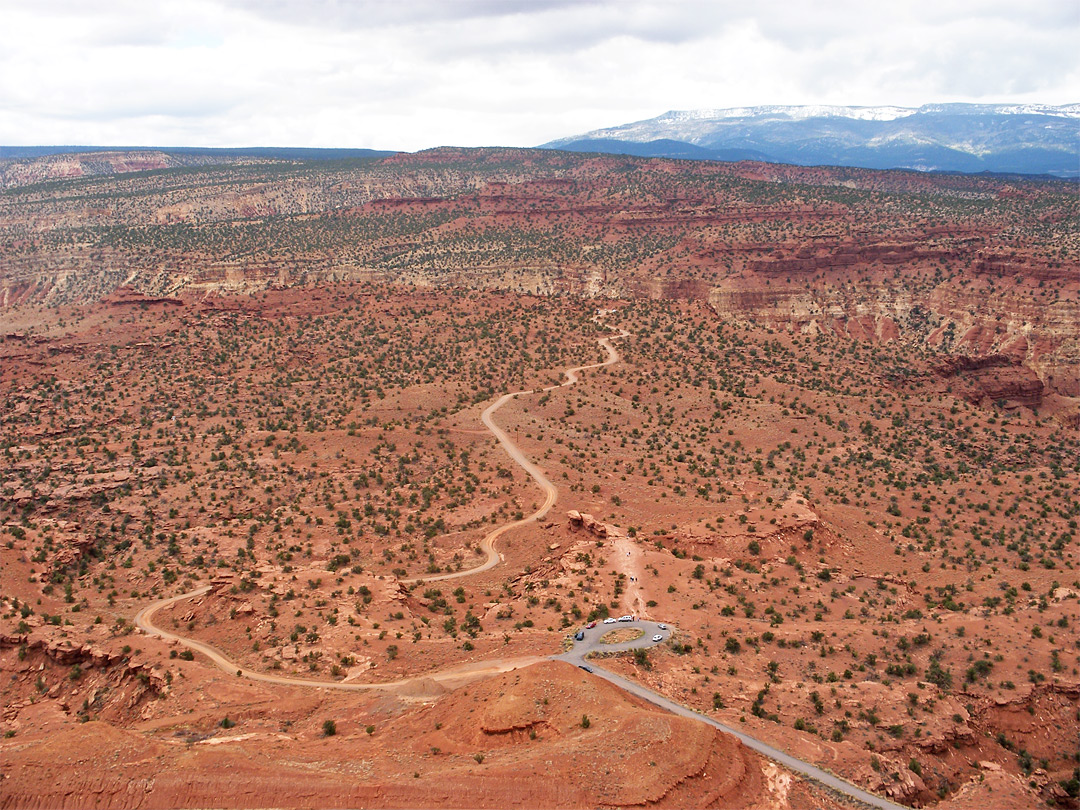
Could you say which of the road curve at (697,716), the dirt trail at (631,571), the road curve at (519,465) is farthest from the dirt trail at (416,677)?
the dirt trail at (631,571)

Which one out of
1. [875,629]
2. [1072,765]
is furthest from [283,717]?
[1072,765]

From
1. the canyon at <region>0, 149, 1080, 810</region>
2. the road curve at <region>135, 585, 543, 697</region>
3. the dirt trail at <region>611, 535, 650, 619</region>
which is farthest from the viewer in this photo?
the dirt trail at <region>611, 535, 650, 619</region>

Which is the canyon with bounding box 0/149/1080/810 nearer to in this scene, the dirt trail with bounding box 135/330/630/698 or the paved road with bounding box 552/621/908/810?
the dirt trail with bounding box 135/330/630/698

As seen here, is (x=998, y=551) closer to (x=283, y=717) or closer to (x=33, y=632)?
(x=283, y=717)

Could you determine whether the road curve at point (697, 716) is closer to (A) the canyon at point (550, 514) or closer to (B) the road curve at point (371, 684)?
(A) the canyon at point (550, 514)

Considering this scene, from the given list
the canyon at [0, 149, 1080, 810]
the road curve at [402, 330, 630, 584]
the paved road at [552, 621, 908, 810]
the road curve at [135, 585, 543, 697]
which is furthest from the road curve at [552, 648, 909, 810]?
the road curve at [402, 330, 630, 584]

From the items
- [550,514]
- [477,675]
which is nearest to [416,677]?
[477,675]

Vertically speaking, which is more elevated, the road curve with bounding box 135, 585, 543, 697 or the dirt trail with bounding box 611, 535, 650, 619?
the road curve with bounding box 135, 585, 543, 697
